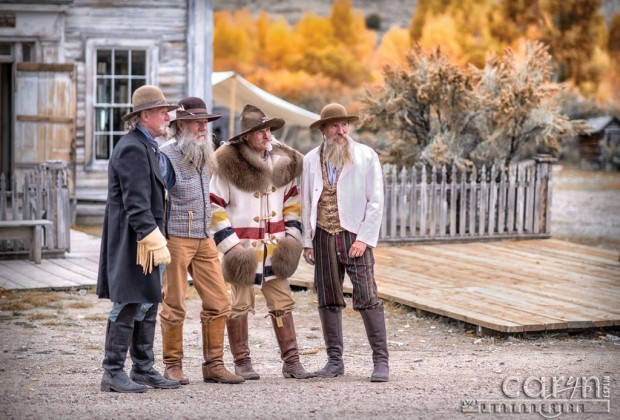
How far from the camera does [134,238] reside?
21.0 feet

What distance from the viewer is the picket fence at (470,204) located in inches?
565

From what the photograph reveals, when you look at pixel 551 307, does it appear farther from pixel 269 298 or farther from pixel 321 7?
pixel 321 7

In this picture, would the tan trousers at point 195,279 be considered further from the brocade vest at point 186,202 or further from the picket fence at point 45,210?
the picket fence at point 45,210

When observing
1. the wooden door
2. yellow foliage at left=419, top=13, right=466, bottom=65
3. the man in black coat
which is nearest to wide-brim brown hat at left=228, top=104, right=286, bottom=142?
the man in black coat

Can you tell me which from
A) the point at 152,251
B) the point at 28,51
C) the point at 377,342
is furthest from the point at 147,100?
the point at 28,51

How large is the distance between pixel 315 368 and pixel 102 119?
35.5ft

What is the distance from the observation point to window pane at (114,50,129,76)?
1742 cm

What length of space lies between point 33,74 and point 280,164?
1079 centimetres

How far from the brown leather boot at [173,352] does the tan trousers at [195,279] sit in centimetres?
4

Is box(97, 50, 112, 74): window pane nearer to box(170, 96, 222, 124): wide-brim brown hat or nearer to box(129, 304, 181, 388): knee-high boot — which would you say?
box(170, 96, 222, 124): wide-brim brown hat

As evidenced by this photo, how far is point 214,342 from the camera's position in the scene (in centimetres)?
684

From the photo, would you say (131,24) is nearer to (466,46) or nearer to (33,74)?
(33,74)

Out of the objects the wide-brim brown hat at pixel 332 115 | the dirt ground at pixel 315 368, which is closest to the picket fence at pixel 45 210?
the dirt ground at pixel 315 368

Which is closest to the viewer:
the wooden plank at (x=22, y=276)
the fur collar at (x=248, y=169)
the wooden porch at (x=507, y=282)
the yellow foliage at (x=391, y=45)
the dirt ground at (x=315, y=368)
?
the dirt ground at (x=315, y=368)
